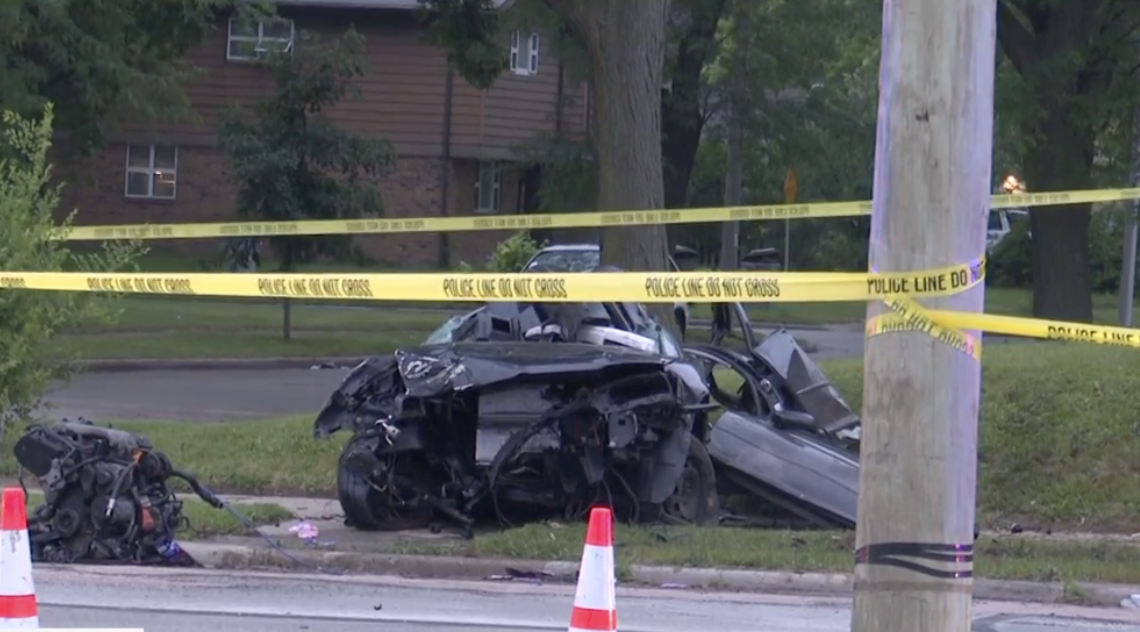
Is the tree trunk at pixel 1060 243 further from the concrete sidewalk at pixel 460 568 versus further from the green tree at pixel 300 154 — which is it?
the concrete sidewalk at pixel 460 568

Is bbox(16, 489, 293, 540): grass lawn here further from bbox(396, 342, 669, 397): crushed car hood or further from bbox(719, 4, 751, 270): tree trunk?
bbox(719, 4, 751, 270): tree trunk

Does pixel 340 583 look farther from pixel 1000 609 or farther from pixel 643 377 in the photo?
pixel 1000 609

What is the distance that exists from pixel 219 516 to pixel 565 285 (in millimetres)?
4230

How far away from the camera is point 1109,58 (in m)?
22.0

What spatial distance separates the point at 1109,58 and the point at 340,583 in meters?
16.3

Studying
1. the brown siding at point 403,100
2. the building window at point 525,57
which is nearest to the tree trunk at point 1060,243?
the brown siding at point 403,100

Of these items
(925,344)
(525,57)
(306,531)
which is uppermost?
(525,57)

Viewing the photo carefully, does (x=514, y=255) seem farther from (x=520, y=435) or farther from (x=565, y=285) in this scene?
(x=565, y=285)

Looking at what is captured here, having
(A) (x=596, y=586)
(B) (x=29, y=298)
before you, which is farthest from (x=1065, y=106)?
(A) (x=596, y=586)

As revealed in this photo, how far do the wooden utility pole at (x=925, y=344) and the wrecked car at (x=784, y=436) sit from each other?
6.43 meters

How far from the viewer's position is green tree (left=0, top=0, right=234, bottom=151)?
69.6 feet

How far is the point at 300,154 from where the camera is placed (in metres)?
23.4

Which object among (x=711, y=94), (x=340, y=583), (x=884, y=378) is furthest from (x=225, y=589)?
(x=711, y=94)

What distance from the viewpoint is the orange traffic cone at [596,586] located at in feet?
17.0
